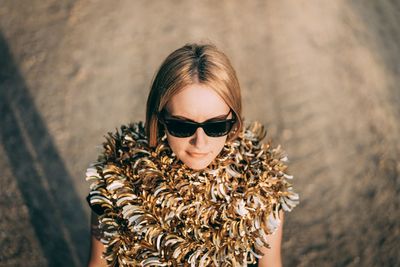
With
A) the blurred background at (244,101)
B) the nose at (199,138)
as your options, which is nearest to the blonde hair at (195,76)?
the nose at (199,138)

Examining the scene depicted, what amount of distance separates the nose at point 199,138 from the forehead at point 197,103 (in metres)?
0.06

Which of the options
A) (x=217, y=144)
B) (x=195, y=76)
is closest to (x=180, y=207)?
(x=217, y=144)

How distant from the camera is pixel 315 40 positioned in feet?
16.7

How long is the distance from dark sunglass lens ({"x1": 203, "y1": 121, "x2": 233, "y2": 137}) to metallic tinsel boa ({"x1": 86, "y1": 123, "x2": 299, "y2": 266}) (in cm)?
20

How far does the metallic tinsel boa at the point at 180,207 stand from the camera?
168 cm

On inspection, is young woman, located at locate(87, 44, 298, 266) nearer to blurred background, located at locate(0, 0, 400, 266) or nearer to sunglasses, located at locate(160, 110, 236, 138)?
sunglasses, located at locate(160, 110, 236, 138)

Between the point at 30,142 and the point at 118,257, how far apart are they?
2594mm

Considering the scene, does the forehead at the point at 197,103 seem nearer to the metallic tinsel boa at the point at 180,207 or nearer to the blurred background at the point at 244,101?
the metallic tinsel boa at the point at 180,207

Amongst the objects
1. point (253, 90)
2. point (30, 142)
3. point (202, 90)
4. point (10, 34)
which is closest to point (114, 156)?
point (202, 90)

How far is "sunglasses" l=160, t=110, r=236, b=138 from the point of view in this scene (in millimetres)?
1498

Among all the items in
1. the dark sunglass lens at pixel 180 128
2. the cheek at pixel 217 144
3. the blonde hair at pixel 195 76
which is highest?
the blonde hair at pixel 195 76

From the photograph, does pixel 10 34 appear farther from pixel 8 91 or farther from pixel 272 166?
pixel 272 166

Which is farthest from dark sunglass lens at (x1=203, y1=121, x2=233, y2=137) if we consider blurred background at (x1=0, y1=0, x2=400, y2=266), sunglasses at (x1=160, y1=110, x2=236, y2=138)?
blurred background at (x1=0, y1=0, x2=400, y2=266)

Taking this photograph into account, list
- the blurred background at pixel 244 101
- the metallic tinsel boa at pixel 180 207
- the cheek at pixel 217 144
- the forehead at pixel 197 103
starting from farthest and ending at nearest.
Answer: the blurred background at pixel 244 101 → the metallic tinsel boa at pixel 180 207 → the cheek at pixel 217 144 → the forehead at pixel 197 103
